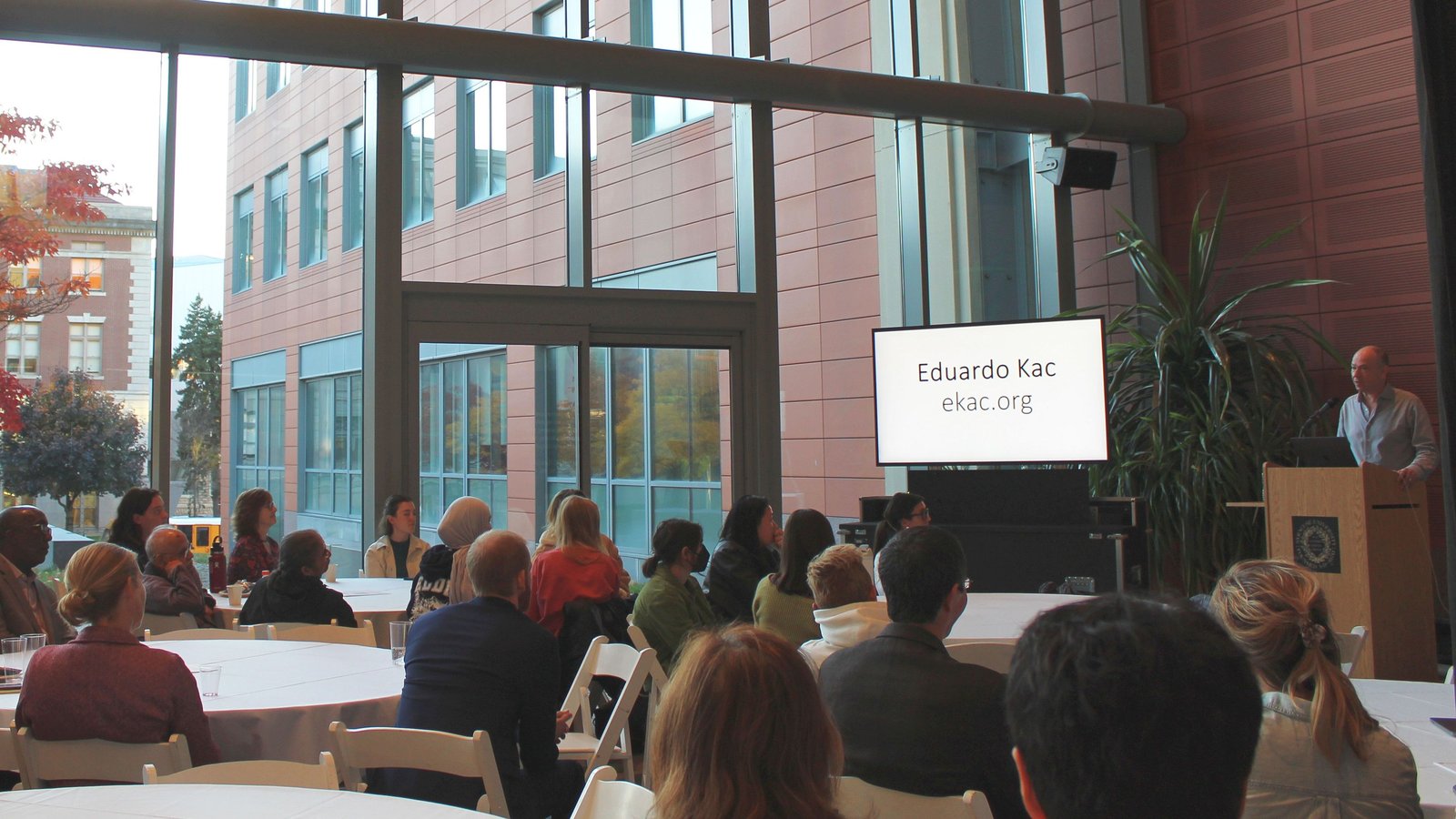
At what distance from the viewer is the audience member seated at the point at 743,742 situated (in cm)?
127

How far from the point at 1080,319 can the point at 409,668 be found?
4.84 metres

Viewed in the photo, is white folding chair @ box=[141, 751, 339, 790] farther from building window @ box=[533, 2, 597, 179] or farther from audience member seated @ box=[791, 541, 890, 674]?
building window @ box=[533, 2, 597, 179]

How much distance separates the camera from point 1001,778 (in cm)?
192

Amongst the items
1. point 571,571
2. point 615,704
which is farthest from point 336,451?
point 615,704

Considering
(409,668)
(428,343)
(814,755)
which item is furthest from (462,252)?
(814,755)

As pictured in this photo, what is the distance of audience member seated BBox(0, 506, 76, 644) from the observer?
359 cm

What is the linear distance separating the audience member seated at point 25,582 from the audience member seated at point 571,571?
1569 mm

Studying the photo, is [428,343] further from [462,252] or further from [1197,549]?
[1197,549]

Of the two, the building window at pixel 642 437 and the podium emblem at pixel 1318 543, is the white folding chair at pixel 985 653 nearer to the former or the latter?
the podium emblem at pixel 1318 543

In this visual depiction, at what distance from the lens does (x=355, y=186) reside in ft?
20.9

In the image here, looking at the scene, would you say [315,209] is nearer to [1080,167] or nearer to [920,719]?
[1080,167]

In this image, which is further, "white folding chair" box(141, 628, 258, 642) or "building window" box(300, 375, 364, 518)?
"building window" box(300, 375, 364, 518)

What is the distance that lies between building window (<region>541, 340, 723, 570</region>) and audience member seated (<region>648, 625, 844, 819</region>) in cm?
536

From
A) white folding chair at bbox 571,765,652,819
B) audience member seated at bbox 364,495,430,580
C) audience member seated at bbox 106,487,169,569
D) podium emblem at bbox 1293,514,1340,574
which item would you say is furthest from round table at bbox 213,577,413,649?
podium emblem at bbox 1293,514,1340,574
